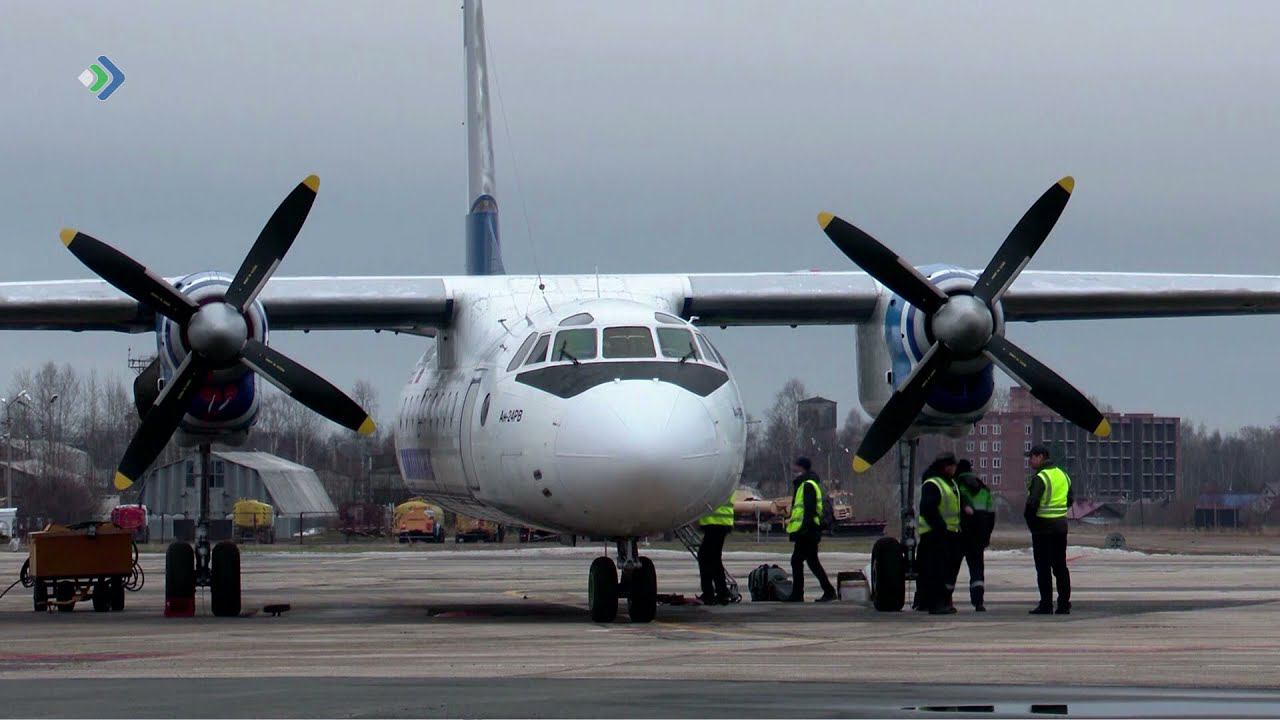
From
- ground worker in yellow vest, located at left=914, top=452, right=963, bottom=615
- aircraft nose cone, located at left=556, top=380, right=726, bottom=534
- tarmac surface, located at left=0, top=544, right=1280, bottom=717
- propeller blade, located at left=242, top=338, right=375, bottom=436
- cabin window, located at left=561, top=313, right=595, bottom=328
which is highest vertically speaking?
cabin window, located at left=561, top=313, right=595, bottom=328

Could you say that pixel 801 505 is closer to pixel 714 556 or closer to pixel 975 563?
pixel 714 556

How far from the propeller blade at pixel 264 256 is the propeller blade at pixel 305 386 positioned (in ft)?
1.69

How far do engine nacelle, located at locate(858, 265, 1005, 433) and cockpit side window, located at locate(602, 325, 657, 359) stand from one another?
3.95 m

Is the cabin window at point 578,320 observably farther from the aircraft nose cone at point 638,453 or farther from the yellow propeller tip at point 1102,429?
the yellow propeller tip at point 1102,429

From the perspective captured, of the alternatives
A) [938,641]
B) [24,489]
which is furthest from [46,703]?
[24,489]

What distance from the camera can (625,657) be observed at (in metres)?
12.6

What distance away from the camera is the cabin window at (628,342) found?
16656 mm

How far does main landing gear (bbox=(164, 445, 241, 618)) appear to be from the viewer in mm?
19438

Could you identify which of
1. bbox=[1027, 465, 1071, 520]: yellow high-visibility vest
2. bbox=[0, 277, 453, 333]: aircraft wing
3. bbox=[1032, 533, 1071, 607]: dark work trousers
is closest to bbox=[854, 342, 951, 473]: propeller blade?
bbox=[1027, 465, 1071, 520]: yellow high-visibility vest

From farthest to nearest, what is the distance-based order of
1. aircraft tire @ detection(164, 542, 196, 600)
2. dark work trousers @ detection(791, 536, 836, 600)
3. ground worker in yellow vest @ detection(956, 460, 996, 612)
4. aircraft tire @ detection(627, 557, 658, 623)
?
1. dark work trousers @ detection(791, 536, 836, 600)
2. aircraft tire @ detection(164, 542, 196, 600)
3. ground worker in yellow vest @ detection(956, 460, 996, 612)
4. aircraft tire @ detection(627, 557, 658, 623)

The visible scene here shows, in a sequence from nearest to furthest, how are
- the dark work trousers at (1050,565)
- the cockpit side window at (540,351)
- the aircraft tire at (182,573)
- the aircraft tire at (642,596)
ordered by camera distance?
the aircraft tire at (642,596) → the cockpit side window at (540,351) → the dark work trousers at (1050,565) → the aircraft tire at (182,573)

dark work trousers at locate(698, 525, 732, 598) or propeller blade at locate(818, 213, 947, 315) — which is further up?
propeller blade at locate(818, 213, 947, 315)

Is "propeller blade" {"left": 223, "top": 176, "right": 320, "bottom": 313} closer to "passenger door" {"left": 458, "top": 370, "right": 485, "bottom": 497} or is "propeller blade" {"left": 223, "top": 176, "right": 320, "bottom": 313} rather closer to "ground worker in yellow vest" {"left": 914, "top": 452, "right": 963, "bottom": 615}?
"passenger door" {"left": 458, "top": 370, "right": 485, "bottom": 497}

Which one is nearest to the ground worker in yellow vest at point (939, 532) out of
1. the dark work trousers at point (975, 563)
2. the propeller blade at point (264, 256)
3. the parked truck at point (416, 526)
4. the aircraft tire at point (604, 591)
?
the dark work trousers at point (975, 563)
